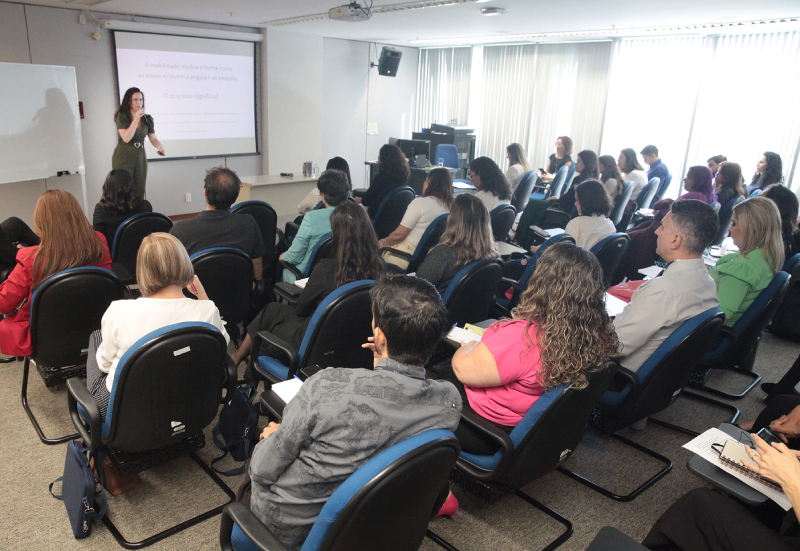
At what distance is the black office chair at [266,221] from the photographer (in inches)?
153

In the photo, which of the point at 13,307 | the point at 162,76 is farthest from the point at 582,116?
the point at 13,307

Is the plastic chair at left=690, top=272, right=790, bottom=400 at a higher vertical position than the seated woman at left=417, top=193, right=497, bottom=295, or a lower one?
lower

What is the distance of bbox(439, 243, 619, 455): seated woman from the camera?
64.9 inches

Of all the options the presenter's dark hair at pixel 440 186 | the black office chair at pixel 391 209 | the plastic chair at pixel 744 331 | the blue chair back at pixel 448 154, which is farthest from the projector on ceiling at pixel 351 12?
the plastic chair at pixel 744 331

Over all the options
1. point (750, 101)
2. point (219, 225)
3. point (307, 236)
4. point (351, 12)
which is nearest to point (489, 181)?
point (351, 12)

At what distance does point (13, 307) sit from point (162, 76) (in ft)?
17.9

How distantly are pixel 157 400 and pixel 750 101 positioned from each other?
821 centimetres

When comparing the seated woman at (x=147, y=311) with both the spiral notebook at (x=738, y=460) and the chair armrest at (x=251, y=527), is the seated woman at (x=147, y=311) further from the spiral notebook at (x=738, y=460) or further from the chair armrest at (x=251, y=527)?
the spiral notebook at (x=738, y=460)

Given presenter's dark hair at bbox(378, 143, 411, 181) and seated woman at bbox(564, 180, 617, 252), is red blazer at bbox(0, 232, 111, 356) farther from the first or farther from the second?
seated woman at bbox(564, 180, 617, 252)

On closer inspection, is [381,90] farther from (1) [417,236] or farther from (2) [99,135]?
(1) [417,236]

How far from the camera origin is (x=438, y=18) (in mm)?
6328

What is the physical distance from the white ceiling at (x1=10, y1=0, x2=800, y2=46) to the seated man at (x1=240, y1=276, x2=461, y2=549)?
4625 millimetres

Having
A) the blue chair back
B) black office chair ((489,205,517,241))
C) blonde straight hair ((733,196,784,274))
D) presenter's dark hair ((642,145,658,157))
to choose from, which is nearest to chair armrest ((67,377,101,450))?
blonde straight hair ((733,196,784,274))

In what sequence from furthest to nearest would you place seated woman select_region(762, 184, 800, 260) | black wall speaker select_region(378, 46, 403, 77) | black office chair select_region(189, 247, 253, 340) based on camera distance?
black wall speaker select_region(378, 46, 403, 77) → seated woman select_region(762, 184, 800, 260) → black office chair select_region(189, 247, 253, 340)
